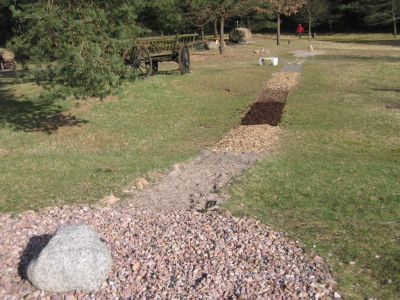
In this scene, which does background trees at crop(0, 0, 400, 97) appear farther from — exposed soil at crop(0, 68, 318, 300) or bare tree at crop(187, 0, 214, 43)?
bare tree at crop(187, 0, 214, 43)

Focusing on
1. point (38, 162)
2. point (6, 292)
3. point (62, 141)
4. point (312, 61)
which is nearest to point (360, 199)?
point (6, 292)

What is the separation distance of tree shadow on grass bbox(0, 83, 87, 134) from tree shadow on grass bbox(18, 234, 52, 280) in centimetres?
775

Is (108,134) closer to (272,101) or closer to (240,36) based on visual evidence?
(272,101)

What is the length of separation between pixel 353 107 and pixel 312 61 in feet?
43.1

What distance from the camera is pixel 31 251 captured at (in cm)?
630


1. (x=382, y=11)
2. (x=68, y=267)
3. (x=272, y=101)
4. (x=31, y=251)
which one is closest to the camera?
(x=68, y=267)

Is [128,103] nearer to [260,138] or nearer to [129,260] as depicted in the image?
[260,138]

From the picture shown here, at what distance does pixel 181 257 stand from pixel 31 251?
1965 millimetres

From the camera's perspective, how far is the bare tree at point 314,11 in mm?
54969

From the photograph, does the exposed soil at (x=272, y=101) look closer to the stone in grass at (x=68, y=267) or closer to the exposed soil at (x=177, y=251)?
the exposed soil at (x=177, y=251)

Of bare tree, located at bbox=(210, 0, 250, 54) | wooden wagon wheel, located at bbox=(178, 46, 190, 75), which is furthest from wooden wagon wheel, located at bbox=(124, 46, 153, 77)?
bare tree, located at bbox=(210, 0, 250, 54)

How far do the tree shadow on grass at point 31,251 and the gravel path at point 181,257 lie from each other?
1cm

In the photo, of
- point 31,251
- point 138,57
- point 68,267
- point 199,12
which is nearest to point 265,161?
point 31,251

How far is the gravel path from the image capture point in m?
5.36
